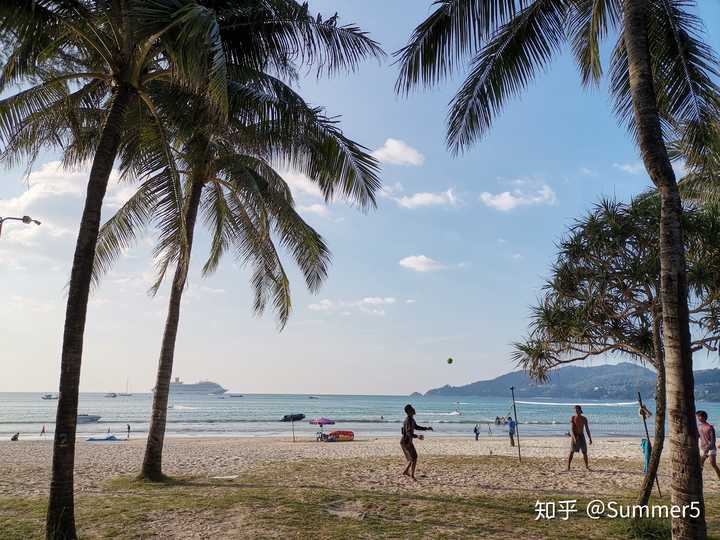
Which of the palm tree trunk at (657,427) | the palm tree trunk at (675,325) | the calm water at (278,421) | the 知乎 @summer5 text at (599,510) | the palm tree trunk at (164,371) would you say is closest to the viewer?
the palm tree trunk at (675,325)

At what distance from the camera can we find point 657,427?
733cm

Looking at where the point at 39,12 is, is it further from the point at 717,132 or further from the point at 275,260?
the point at 717,132

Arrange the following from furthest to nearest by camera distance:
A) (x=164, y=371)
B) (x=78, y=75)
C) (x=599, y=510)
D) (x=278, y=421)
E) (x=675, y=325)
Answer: (x=278, y=421) < (x=164, y=371) < (x=599, y=510) < (x=78, y=75) < (x=675, y=325)

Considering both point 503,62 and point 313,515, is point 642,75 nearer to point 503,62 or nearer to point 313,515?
point 503,62

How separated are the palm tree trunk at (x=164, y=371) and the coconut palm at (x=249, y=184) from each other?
0.02 meters

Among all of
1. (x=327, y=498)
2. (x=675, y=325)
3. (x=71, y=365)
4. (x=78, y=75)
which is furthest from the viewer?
(x=327, y=498)

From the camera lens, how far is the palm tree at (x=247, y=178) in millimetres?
8086

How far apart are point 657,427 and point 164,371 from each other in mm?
8871

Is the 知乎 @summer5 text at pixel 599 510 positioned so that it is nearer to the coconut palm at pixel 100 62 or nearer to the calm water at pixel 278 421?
the coconut palm at pixel 100 62

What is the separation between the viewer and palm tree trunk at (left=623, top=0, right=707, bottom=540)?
174 inches

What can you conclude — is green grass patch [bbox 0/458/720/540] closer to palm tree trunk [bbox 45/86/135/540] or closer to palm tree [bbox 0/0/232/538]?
palm tree trunk [bbox 45/86/135/540]

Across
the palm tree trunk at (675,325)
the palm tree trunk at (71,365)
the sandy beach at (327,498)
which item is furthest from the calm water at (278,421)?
the palm tree trunk at (675,325)

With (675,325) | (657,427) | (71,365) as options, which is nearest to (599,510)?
(657,427)

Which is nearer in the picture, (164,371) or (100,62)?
(100,62)
